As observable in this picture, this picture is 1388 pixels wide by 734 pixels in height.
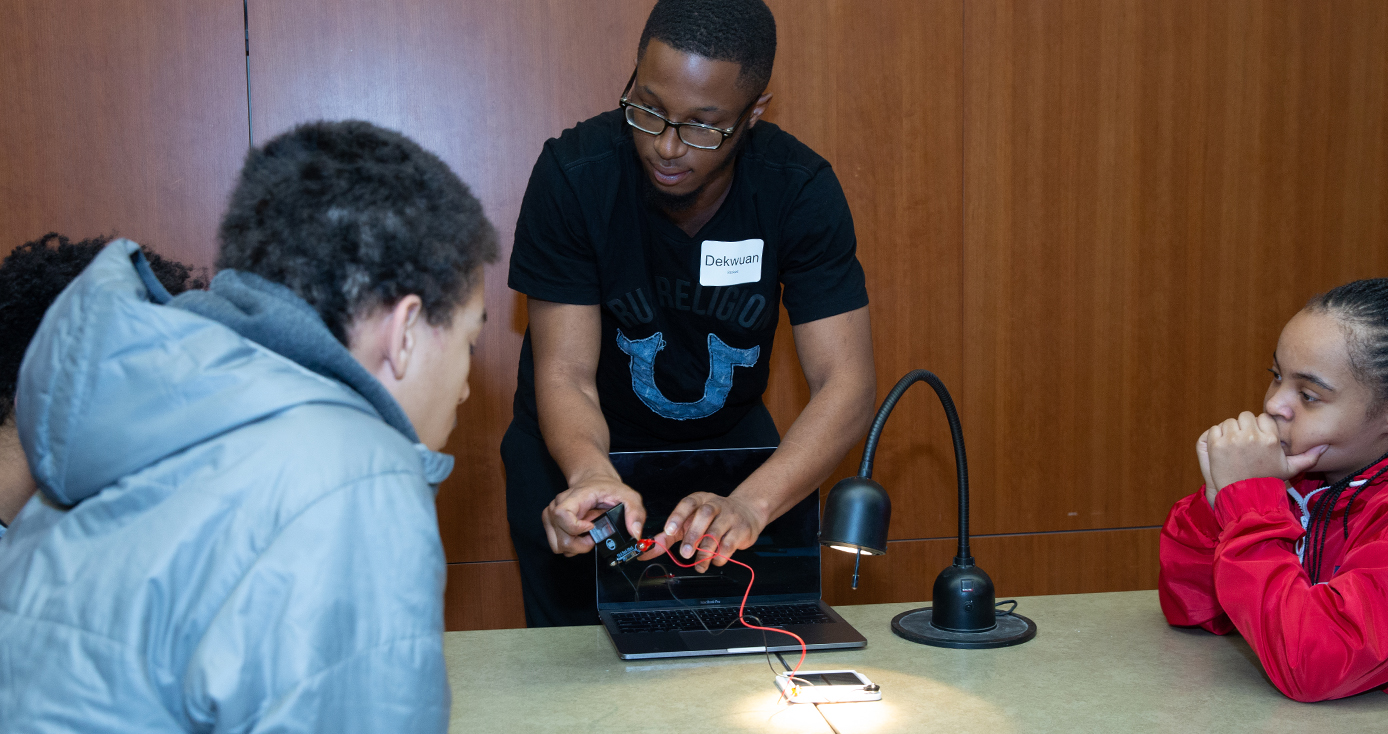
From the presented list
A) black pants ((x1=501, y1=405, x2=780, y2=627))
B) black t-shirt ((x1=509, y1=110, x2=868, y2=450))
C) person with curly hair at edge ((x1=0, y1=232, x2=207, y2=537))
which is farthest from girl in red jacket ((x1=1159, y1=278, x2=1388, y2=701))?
person with curly hair at edge ((x1=0, y1=232, x2=207, y2=537))

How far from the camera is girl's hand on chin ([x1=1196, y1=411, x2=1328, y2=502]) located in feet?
4.94

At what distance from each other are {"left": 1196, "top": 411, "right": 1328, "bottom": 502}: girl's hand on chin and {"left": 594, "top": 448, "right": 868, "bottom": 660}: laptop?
0.60 metres

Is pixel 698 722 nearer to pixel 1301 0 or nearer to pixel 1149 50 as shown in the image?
pixel 1149 50

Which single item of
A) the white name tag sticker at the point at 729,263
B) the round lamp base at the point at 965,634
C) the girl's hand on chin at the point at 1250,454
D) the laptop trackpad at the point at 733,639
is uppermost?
the white name tag sticker at the point at 729,263

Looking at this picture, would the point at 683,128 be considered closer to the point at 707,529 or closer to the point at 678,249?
the point at 678,249

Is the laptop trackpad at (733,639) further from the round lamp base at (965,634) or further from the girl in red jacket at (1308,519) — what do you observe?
the girl in red jacket at (1308,519)

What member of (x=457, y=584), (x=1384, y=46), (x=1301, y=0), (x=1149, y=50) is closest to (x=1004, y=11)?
(x=1149, y=50)

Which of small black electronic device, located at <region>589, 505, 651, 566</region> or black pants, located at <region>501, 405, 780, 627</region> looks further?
black pants, located at <region>501, 405, 780, 627</region>

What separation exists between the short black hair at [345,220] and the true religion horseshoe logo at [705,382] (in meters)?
1.14

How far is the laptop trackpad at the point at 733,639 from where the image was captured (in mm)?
1515

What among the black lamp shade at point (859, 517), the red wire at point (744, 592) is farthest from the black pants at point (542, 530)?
the black lamp shade at point (859, 517)

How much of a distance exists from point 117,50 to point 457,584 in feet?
5.29

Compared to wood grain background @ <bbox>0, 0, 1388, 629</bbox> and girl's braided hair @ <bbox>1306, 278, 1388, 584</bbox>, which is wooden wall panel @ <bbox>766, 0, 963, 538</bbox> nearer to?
wood grain background @ <bbox>0, 0, 1388, 629</bbox>

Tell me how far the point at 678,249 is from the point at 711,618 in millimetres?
718
